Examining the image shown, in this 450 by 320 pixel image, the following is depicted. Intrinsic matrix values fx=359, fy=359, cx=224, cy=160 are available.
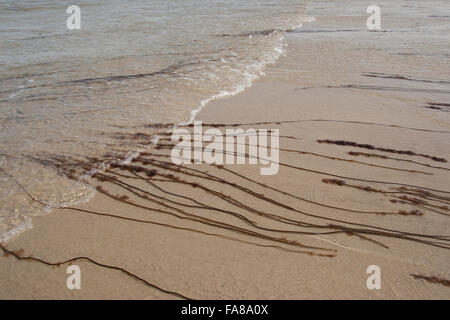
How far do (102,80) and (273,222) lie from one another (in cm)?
484

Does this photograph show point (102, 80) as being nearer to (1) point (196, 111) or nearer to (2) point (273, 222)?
(1) point (196, 111)

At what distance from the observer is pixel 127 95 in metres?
5.89

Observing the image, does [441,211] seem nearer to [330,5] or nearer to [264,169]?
[264,169]

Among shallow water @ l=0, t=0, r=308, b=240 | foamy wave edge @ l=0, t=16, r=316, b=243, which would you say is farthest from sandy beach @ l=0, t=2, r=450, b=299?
shallow water @ l=0, t=0, r=308, b=240

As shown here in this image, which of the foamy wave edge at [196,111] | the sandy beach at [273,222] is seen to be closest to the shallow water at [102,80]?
the foamy wave edge at [196,111]

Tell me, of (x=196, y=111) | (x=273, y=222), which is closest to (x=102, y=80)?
(x=196, y=111)

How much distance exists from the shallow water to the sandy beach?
0.93 ft

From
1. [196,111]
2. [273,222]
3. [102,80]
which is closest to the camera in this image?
[273,222]

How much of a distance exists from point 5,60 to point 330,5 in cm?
1191

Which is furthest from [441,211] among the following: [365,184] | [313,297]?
[313,297]

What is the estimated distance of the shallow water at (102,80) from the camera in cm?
385

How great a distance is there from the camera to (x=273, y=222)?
10.0 feet

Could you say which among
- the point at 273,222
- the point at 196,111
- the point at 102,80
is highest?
the point at 102,80

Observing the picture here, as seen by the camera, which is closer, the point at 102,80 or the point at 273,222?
the point at 273,222
